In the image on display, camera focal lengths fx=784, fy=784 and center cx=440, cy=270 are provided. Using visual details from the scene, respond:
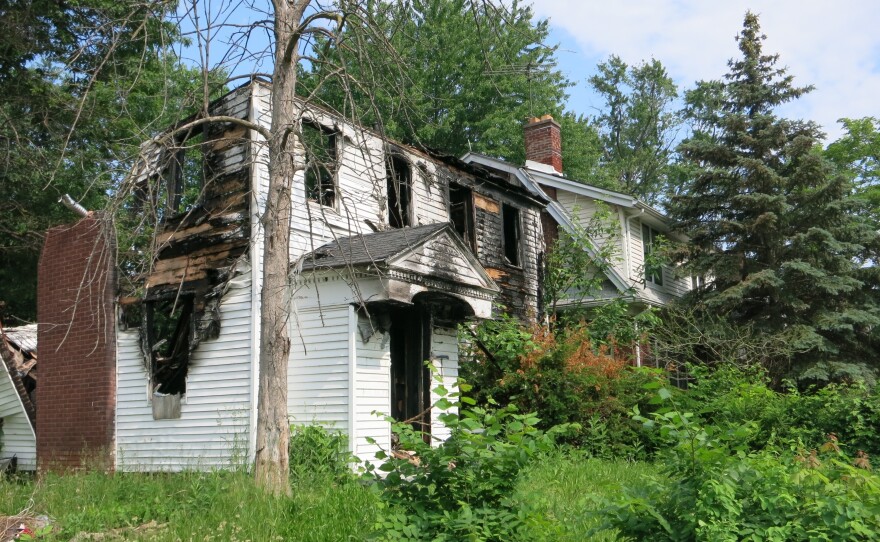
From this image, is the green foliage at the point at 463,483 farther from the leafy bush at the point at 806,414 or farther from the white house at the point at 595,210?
the white house at the point at 595,210

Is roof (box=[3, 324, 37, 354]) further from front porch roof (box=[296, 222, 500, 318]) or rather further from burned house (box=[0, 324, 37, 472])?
front porch roof (box=[296, 222, 500, 318])

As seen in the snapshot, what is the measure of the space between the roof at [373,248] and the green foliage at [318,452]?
2.33 m

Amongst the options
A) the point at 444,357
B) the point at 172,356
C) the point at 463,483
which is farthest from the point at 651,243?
the point at 463,483

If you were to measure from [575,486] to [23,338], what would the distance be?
41.4ft

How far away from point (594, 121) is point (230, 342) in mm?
40477

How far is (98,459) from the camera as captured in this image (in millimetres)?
12469

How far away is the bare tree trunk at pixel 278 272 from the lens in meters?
7.74

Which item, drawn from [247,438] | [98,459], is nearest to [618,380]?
[247,438]

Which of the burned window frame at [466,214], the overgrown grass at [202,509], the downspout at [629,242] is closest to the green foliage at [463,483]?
the overgrown grass at [202,509]

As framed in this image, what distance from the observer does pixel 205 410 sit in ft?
38.9

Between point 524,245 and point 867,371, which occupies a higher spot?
point 524,245

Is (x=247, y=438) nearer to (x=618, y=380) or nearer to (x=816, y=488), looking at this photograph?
(x=618, y=380)

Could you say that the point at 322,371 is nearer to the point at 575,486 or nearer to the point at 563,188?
the point at 575,486

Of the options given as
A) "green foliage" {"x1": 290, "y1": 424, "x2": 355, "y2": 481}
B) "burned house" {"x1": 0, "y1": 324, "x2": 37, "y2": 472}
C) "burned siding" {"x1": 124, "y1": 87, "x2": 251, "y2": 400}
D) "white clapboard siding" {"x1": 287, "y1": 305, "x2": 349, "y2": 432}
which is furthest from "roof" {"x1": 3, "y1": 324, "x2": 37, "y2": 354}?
"green foliage" {"x1": 290, "y1": 424, "x2": 355, "y2": 481}
